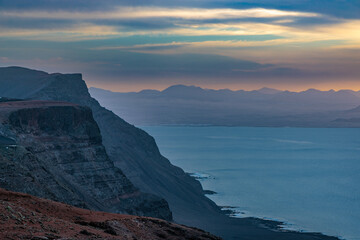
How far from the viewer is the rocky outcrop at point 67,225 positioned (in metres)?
28.4

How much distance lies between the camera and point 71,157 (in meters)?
74.5

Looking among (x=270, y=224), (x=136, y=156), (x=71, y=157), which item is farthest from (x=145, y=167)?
(x=71, y=157)

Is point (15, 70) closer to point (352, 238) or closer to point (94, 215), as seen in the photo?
point (352, 238)

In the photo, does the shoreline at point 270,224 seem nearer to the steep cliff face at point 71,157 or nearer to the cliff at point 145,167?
the cliff at point 145,167

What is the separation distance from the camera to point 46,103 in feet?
275

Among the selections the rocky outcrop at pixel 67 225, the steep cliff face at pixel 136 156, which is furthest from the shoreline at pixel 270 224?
the rocky outcrop at pixel 67 225

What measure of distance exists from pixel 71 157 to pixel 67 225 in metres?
43.5

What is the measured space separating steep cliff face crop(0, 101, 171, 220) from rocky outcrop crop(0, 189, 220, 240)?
77.0 ft

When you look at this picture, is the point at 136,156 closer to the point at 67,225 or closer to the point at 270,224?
the point at 270,224

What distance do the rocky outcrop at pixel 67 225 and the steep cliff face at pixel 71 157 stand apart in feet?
77.0

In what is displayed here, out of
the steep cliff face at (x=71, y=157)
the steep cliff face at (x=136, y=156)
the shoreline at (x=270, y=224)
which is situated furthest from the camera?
the steep cliff face at (x=136, y=156)

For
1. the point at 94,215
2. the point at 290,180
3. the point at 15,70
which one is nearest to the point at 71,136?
the point at 94,215

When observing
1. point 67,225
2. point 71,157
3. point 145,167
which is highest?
point 145,167

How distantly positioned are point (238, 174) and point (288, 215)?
72477 millimetres
